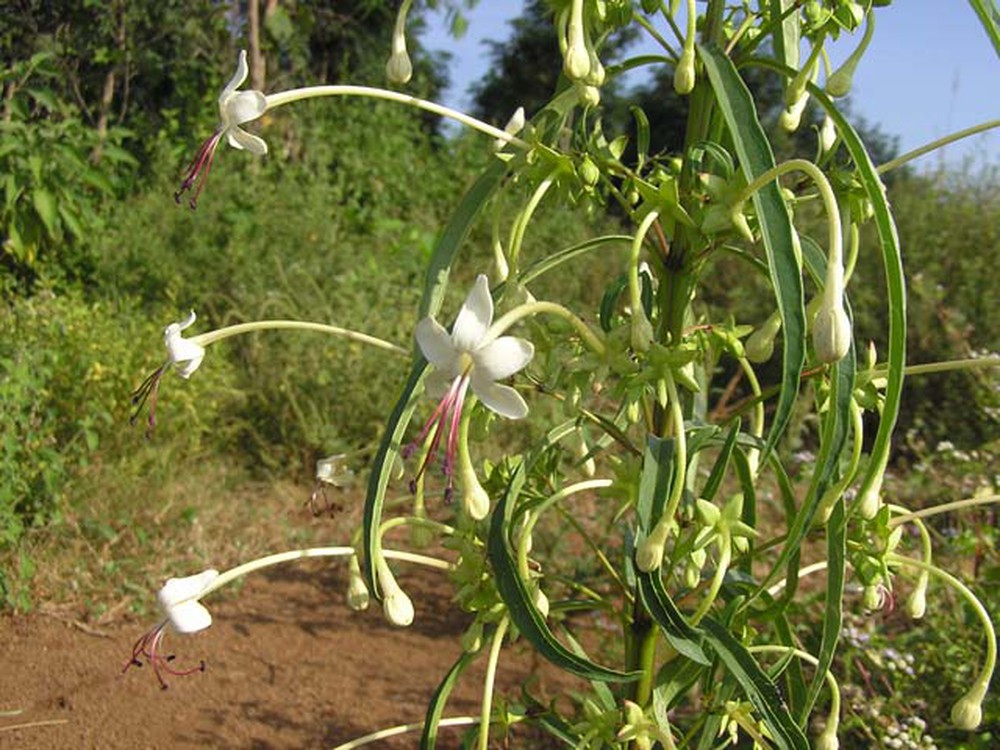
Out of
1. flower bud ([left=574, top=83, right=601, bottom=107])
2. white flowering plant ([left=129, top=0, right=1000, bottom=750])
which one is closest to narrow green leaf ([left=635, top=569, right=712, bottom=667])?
white flowering plant ([left=129, top=0, right=1000, bottom=750])

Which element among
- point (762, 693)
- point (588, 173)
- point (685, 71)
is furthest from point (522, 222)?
point (762, 693)

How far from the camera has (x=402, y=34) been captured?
929 mm

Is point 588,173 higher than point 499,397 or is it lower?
higher

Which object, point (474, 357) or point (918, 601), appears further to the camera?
point (918, 601)

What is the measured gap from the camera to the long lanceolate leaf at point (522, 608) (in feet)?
2.81

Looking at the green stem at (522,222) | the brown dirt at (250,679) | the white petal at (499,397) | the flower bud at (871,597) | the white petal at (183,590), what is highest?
the green stem at (522,222)

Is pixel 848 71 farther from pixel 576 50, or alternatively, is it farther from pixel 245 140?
pixel 245 140

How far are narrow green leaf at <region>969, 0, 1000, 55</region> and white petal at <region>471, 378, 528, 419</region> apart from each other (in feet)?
1.45

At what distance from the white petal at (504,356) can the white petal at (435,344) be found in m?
0.02

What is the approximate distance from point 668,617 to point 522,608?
119 millimetres

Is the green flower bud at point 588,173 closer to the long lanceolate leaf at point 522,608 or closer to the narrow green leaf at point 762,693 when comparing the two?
the long lanceolate leaf at point 522,608

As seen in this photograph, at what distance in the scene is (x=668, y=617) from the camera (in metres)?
0.85

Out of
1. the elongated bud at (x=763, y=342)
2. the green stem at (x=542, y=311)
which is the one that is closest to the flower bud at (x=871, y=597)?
the elongated bud at (x=763, y=342)

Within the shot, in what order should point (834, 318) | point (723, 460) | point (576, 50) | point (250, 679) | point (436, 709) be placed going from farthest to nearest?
1. point (250, 679)
2. point (436, 709)
3. point (723, 460)
4. point (576, 50)
5. point (834, 318)
